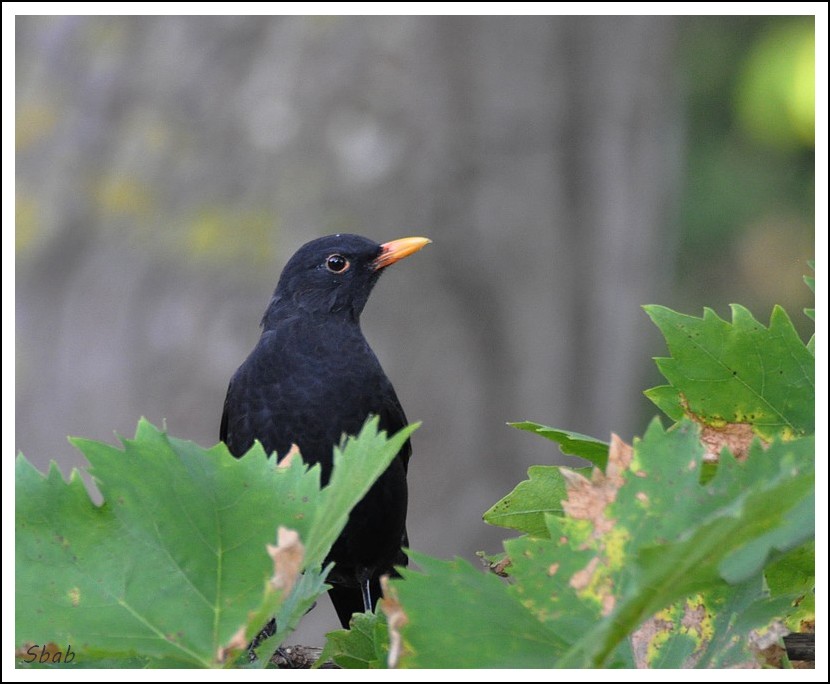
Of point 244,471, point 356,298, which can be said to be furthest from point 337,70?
point 244,471

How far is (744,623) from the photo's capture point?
96 cm

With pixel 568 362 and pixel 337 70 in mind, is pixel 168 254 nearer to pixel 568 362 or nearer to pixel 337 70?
pixel 337 70

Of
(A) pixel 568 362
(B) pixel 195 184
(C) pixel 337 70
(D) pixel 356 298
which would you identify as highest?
(C) pixel 337 70

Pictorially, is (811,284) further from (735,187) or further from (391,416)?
(735,187)

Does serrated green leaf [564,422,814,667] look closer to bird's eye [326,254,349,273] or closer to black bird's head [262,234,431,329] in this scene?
black bird's head [262,234,431,329]

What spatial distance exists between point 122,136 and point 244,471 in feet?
14.2

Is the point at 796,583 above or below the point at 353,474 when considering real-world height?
below

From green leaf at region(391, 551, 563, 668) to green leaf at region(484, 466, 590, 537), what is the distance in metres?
0.31

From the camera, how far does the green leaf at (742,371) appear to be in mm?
1132

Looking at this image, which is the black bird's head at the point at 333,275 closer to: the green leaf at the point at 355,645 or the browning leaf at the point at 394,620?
the green leaf at the point at 355,645

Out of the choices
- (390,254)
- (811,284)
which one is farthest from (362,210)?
(811,284)

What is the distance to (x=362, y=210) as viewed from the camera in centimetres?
515

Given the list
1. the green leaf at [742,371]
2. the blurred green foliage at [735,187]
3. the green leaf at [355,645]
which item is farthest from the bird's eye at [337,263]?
the blurred green foliage at [735,187]

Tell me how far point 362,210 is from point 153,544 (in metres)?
4.27
